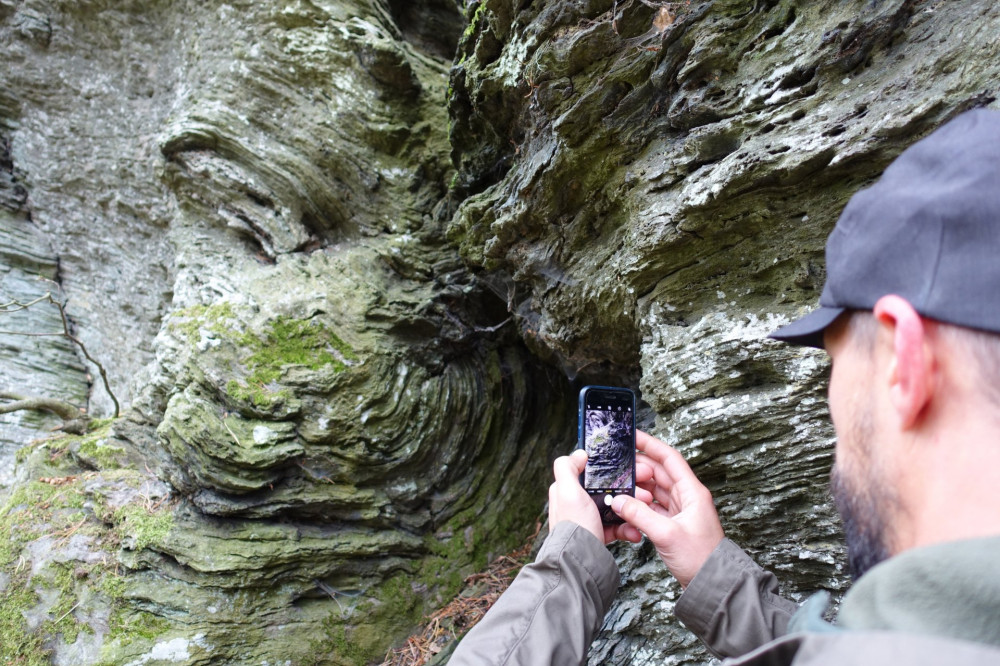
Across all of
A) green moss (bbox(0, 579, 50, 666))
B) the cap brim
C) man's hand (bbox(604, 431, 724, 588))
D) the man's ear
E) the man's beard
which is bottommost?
green moss (bbox(0, 579, 50, 666))

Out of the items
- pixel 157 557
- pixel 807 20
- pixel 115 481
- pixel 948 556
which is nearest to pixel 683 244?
pixel 807 20

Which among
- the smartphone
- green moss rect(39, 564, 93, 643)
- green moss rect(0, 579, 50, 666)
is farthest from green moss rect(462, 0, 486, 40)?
green moss rect(0, 579, 50, 666)

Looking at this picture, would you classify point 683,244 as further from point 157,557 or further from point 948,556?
point 157,557

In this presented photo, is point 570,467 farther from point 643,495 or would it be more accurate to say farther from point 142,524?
point 142,524

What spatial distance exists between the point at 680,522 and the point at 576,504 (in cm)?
46

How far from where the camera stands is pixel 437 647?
15.2ft

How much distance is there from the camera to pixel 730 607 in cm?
210

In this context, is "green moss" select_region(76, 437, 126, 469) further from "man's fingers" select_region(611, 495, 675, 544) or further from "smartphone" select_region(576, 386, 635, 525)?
"man's fingers" select_region(611, 495, 675, 544)

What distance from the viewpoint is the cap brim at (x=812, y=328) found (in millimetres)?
A: 1515

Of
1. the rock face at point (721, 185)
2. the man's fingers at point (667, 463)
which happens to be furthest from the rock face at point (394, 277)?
the man's fingers at point (667, 463)

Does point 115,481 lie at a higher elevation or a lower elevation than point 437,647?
higher

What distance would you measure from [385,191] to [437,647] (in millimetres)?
4536

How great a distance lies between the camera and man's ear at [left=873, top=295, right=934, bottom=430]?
1.20m

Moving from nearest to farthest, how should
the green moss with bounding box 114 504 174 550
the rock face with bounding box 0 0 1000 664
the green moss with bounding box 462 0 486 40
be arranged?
the rock face with bounding box 0 0 1000 664
the green moss with bounding box 114 504 174 550
the green moss with bounding box 462 0 486 40
